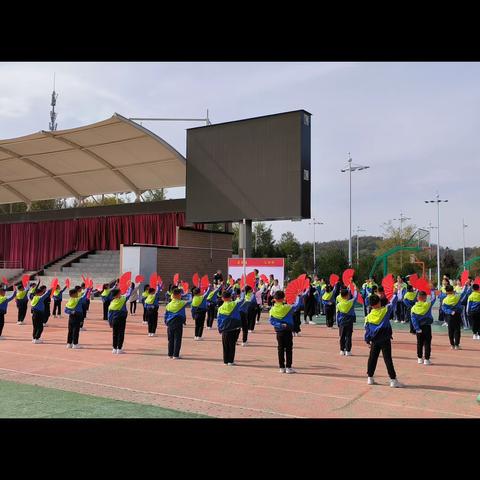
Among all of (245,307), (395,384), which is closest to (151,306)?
(245,307)

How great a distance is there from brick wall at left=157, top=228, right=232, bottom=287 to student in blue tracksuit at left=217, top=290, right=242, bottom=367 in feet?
58.3

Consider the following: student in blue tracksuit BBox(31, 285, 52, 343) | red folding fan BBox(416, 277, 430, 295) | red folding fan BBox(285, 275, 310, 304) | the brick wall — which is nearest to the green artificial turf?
red folding fan BBox(285, 275, 310, 304)

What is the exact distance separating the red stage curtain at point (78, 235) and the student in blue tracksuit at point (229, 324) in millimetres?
21251

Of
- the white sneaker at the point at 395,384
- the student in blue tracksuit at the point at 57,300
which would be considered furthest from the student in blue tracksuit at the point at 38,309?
the white sneaker at the point at 395,384

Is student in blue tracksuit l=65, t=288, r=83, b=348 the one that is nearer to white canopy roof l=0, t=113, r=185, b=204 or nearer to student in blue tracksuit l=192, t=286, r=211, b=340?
student in blue tracksuit l=192, t=286, r=211, b=340

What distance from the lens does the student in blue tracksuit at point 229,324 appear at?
1080 cm

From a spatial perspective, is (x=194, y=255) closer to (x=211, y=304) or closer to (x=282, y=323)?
(x=211, y=304)

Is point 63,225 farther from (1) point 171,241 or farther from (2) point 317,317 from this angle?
(2) point 317,317

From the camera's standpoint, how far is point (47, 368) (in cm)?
1037

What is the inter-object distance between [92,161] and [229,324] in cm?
2431

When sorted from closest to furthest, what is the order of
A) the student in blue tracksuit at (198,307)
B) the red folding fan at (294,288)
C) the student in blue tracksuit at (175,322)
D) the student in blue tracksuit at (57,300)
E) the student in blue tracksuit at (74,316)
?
the red folding fan at (294,288), the student in blue tracksuit at (175,322), the student in blue tracksuit at (74,316), the student in blue tracksuit at (198,307), the student in blue tracksuit at (57,300)

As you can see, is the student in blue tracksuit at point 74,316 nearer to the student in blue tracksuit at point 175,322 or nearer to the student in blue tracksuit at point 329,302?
the student in blue tracksuit at point 175,322
